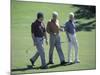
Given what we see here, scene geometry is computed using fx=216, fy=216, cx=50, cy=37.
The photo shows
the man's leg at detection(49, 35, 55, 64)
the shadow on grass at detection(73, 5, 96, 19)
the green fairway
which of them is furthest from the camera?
the shadow on grass at detection(73, 5, 96, 19)

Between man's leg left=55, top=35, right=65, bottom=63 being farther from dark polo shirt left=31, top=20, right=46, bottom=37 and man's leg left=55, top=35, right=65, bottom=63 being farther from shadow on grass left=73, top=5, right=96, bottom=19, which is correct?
shadow on grass left=73, top=5, right=96, bottom=19

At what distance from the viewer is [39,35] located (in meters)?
2.26

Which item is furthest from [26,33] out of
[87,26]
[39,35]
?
[87,26]

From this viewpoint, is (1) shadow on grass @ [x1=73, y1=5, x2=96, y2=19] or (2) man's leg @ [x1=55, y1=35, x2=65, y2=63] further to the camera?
(1) shadow on grass @ [x1=73, y1=5, x2=96, y2=19]

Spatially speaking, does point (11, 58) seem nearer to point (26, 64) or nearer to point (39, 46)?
point (26, 64)

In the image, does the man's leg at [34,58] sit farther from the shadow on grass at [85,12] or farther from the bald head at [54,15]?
the shadow on grass at [85,12]

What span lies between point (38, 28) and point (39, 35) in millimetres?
74

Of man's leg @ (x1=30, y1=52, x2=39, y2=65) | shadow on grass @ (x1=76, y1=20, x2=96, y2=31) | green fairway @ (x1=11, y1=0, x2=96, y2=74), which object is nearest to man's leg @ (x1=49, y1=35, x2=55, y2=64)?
green fairway @ (x1=11, y1=0, x2=96, y2=74)

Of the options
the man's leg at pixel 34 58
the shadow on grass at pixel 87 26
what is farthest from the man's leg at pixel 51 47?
the shadow on grass at pixel 87 26

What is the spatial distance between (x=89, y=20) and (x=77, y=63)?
0.52m

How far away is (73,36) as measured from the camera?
2.42 metres

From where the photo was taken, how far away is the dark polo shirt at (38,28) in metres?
2.24

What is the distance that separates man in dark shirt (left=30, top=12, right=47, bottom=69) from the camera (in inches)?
88.1

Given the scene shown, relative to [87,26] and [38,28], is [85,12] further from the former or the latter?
[38,28]
